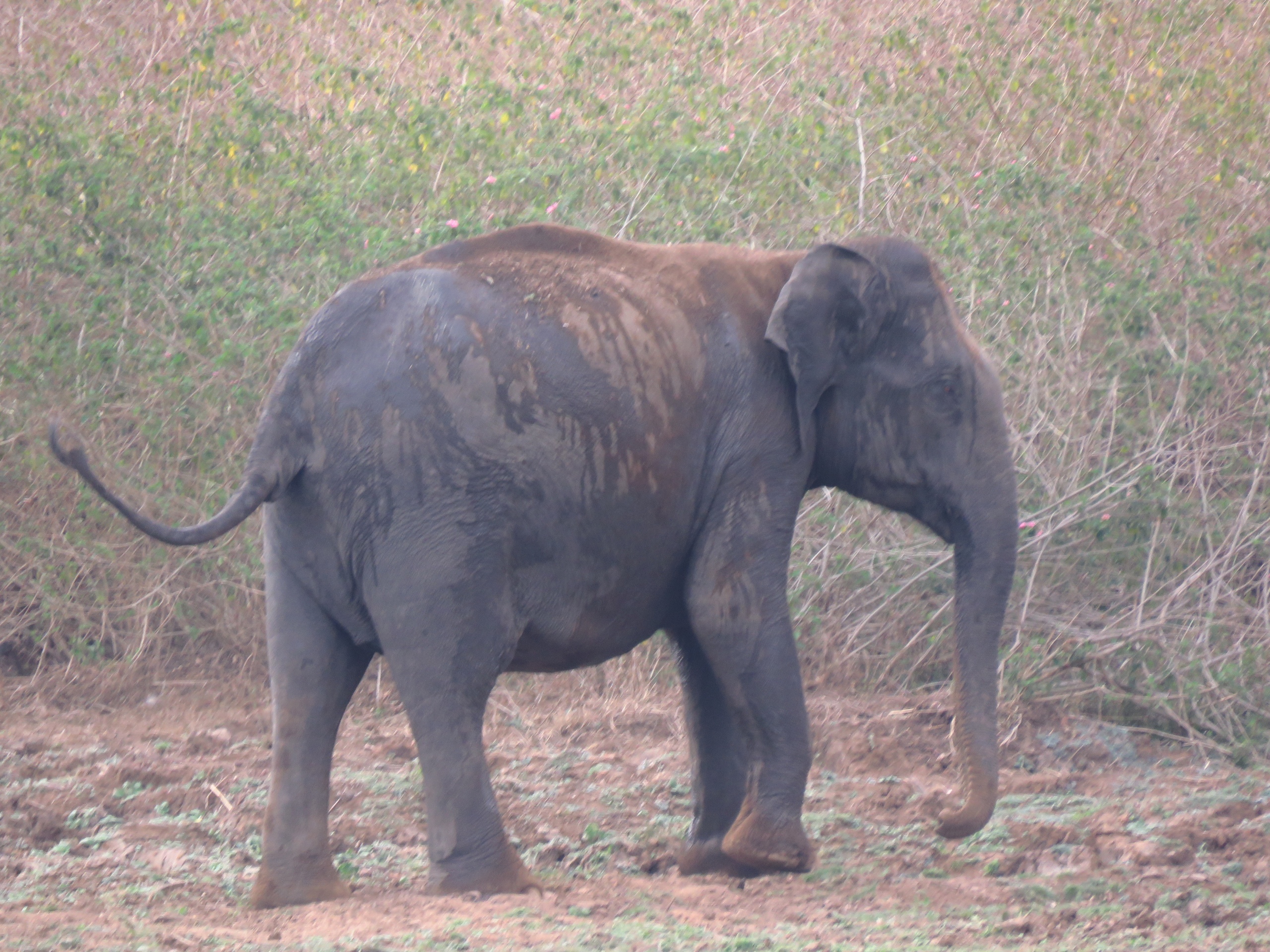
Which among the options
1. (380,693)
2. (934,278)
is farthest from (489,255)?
(380,693)

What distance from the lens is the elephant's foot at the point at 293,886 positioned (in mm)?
4273

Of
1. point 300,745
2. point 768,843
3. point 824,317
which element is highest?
point 824,317

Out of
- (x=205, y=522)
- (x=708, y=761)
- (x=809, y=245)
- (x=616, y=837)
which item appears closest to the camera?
(x=205, y=522)

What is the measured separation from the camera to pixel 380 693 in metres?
7.18

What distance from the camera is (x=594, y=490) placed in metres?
4.31

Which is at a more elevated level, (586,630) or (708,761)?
(586,630)

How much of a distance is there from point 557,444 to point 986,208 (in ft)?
13.5

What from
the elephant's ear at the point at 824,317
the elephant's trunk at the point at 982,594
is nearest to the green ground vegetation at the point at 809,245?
the elephant's trunk at the point at 982,594

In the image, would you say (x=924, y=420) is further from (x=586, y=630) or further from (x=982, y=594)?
(x=586, y=630)

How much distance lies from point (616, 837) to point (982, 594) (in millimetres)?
1486

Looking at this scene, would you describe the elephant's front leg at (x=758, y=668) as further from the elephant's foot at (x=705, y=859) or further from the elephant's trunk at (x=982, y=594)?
the elephant's trunk at (x=982, y=594)

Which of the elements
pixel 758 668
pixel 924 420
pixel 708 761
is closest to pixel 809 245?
pixel 924 420

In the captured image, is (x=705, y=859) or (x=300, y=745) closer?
(x=300, y=745)

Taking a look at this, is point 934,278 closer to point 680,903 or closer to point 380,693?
point 680,903
